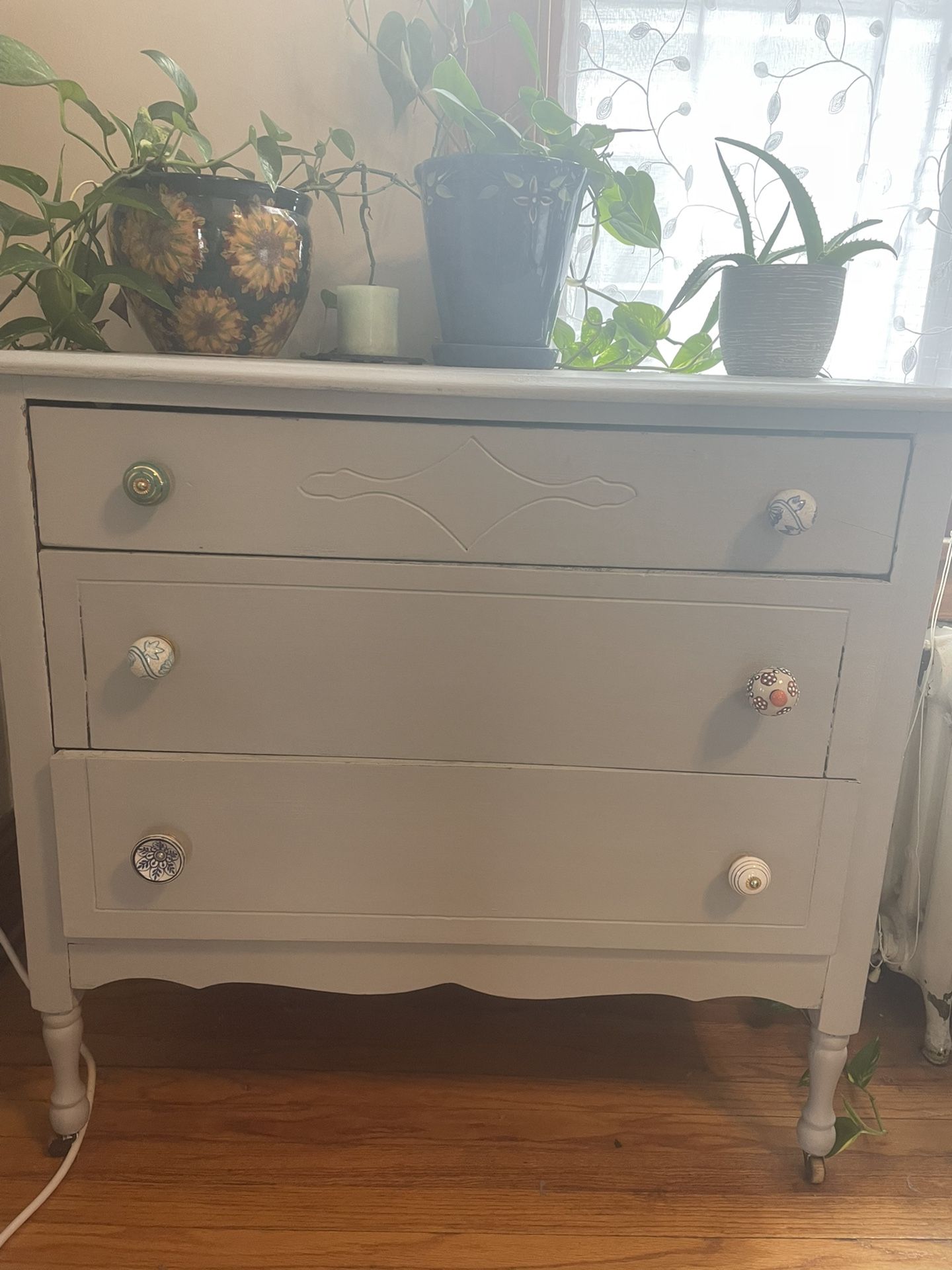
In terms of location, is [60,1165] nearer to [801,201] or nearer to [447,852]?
[447,852]

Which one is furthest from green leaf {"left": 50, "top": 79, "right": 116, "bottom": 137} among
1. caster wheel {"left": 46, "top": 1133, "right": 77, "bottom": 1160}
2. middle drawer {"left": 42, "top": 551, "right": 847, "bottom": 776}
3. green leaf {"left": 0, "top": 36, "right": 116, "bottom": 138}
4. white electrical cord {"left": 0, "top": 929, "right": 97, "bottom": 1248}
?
caster wheel {"left": 46, "top": 1133, "right": 77, "bottom": 1160}

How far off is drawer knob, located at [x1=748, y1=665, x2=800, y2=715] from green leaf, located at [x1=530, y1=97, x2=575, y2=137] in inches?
23.3

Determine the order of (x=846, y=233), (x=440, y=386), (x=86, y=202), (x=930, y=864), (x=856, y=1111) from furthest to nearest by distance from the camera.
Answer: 1. (x=930, y=864)
2. (x=856, y=1111)
3. (x=846, y=233)
4. (x=86, y=202)
5. (x=440, y=386)

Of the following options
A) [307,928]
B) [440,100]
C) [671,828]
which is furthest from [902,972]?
[440,100]

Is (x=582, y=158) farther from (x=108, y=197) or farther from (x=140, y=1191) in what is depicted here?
(x=140, y=1191)

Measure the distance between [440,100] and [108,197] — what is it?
1.09ft

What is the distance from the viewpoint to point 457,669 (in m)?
0.75

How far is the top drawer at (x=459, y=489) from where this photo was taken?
71 centimetres

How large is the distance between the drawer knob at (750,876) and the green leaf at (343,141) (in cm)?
88

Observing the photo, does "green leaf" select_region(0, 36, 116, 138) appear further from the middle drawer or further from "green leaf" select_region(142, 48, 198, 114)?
the middle drawer

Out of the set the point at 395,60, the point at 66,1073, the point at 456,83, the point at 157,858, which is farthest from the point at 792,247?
the point at 66,1073

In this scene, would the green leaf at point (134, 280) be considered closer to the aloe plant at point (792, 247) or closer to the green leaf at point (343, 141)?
the green leaf at point (343, 141)

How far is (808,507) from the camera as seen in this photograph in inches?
28.1

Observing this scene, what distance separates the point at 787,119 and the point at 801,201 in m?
0.25
